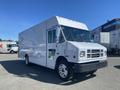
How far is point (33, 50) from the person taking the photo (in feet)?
35.3

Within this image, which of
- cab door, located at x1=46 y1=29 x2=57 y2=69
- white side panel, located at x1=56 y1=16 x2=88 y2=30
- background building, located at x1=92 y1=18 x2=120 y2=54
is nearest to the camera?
white side panel, located at x1=56 y1=16 x2=88 y2=30

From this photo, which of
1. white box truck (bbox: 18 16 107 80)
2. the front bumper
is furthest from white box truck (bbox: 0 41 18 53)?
the front bumper

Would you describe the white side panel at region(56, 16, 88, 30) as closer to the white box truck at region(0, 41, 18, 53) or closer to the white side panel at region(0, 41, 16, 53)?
the white box truck at region(0, 41, 18, 53)

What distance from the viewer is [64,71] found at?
7.01 metres

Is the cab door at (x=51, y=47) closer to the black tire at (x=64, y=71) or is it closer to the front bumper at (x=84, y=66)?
the black tire at (x=64, y=71)

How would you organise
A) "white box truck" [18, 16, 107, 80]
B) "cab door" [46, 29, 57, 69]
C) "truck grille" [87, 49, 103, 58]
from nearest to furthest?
Answer: "white box truck" [18, 16, 107, 80] → "truck grille" [87, 49, 103, 58] → "cab door" [46, 29, 57, 69]

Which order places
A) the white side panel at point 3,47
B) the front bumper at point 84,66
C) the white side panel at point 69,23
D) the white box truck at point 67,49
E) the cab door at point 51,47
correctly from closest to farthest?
1. the front bumper at point 84,66
2. the white box truck at point 67,49
3. the white side panel at point 69,23
4. the cab door at point 51,47
5. the white side panel at point 3,47

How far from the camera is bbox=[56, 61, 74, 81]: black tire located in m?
6.74

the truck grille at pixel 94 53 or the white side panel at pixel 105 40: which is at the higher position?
the white side panel at pixel 105 40

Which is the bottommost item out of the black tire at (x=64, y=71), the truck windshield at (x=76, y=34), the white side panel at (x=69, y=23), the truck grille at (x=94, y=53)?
the black tire at (x=64, y=71)

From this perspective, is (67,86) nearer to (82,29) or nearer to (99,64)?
(99,64)

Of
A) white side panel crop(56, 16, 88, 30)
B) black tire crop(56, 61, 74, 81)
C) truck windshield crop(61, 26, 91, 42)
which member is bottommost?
black tire crop(56, 61, 74, 81)

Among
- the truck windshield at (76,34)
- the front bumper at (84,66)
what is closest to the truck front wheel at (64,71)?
the front bumper at (84,66)

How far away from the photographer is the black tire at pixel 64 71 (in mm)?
6742
